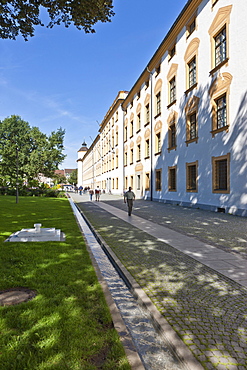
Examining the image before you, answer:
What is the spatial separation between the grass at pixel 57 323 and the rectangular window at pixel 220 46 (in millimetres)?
14951

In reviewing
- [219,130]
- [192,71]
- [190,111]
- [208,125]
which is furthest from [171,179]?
[192,71]

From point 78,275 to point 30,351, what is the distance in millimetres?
2041

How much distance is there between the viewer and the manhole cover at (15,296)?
3342 millimetres

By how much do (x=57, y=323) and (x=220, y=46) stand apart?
55.5ft

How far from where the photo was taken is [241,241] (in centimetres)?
717

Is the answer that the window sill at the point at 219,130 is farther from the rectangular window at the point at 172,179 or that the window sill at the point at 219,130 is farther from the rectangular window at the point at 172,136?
the rectangular window at the point at 172,179

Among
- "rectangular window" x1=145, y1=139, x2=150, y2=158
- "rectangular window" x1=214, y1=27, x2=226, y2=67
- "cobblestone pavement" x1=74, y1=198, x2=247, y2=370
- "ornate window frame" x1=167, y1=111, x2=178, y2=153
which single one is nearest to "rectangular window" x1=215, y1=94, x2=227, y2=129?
"rectangular window" x1=214, y1=27, x2=226, y2=67

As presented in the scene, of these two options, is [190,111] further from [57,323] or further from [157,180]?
[57,323]

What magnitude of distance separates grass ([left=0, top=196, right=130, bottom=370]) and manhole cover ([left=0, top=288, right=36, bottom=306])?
4.4 inches

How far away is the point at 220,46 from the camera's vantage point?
14.8m

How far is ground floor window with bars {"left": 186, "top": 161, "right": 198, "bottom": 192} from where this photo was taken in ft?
58.5

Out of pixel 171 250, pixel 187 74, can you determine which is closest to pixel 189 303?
pixel 171 250

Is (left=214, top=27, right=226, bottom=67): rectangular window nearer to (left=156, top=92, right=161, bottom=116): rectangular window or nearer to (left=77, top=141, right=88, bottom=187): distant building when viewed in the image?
(left=156, top=92, right=161, bottom=116): rectangular window

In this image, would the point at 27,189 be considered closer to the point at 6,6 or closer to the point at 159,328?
the point at 6,6
